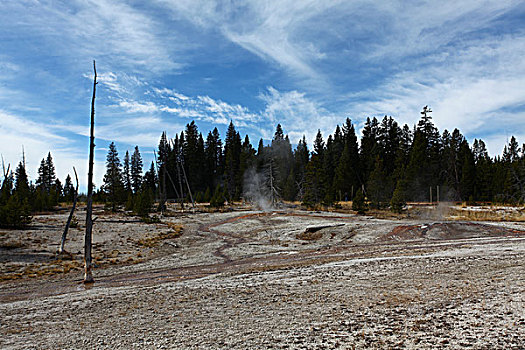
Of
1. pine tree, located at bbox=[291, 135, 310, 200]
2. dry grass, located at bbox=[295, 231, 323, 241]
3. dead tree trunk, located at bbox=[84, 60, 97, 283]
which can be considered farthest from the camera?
pine tree, located at bbox=[291, 135, 310, 200]

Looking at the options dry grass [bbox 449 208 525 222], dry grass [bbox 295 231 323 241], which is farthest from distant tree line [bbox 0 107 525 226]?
dry grass [bbox 295 231 323 241]

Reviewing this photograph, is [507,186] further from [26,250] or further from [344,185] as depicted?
[26,250]

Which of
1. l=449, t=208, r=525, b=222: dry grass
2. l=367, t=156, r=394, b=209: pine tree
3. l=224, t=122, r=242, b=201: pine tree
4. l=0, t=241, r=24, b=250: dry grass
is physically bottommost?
l=0, t=241, r=24, b=250: dry grass

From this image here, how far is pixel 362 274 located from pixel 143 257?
14.9 metres

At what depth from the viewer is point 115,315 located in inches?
381

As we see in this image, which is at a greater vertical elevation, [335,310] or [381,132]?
[381,132]

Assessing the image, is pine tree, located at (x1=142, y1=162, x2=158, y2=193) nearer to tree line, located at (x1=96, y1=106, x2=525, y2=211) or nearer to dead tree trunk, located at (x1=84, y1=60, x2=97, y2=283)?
tree line, located at (x1=96, y1=106, x2=525, y2=211)

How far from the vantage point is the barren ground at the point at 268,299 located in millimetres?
7207

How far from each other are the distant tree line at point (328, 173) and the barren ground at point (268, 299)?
19292 mm

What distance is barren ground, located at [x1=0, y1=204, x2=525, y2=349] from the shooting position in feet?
23.6

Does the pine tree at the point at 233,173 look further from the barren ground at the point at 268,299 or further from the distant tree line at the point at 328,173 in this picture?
the barren ground at the point at 268,299

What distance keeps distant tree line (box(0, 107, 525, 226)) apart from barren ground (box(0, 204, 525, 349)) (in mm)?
19292

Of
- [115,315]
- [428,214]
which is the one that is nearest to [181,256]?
[115,315]

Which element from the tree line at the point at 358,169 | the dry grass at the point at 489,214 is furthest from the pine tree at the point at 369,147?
the dry grass at the point at 489,214
